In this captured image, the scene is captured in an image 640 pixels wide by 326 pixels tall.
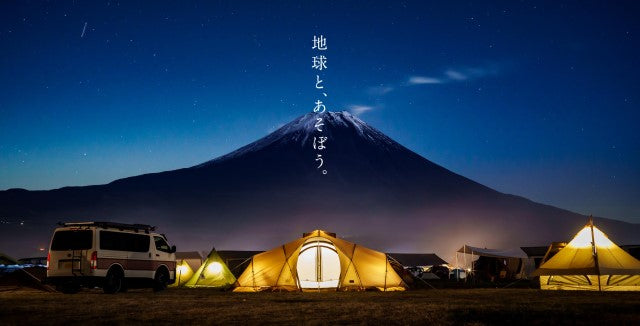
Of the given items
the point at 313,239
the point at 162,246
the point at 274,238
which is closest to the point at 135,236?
the point at 162,246

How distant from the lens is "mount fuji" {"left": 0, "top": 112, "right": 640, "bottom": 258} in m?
144

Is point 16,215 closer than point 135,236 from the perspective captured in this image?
No

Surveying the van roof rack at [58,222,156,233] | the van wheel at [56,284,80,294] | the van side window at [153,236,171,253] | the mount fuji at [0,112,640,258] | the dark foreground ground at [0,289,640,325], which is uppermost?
the mount fuji at [0,112,640,258]

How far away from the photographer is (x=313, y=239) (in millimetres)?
26250

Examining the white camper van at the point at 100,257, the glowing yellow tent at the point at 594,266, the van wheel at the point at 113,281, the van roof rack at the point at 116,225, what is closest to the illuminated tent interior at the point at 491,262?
the glowing yellow tent at the point at 594,266

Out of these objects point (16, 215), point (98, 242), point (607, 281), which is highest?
point (16, 215)

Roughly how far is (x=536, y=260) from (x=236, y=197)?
112944 mm

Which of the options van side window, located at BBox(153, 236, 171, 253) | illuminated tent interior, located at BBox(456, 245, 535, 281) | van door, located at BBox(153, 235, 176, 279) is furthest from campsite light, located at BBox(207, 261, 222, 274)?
illuminated tent interior, located at BBox(456, 245, 535, 281)

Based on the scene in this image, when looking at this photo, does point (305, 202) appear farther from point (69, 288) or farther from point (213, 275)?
point (69, 288)

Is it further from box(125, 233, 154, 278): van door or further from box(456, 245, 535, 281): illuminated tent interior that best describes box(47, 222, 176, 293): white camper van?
box(456, 245, 535, 281): illuminated tent interior

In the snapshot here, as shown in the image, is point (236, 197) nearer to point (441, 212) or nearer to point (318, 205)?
point (318, 205)

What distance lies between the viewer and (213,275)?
30.8 meters

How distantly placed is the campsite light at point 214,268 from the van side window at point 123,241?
6806 mm

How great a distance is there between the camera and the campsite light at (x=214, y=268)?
30844 millimetres
